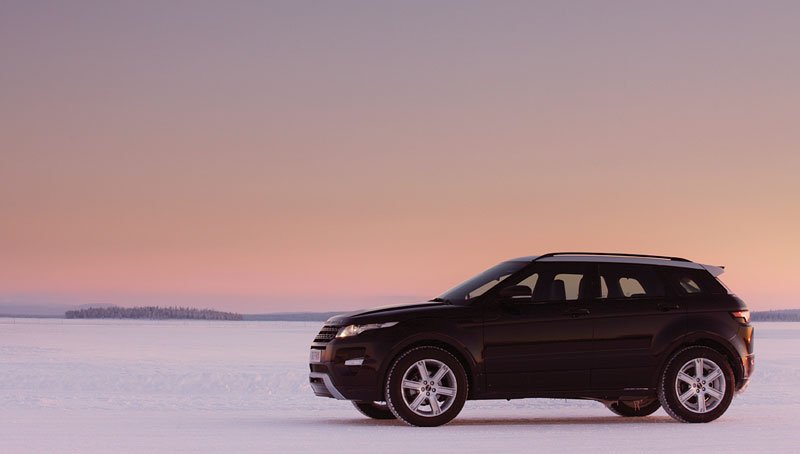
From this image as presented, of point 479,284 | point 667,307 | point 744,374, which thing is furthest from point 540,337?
point 744,374

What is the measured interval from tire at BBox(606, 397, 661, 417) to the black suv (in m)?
0.69

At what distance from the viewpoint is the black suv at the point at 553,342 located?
12.7m

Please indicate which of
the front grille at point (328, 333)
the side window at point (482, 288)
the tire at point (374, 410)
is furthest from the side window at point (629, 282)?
the front grille at point (328, 333)

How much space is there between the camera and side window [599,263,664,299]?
44.3 ft

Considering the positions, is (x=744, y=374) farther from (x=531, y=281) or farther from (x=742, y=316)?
(x=531, y=281)

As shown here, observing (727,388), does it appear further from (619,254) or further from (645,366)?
(619,254)

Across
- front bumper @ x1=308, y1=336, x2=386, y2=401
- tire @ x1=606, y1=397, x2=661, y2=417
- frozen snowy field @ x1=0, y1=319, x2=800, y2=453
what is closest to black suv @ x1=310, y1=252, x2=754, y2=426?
front bumper @ x1=308, y1=336, x2=386, y2=401

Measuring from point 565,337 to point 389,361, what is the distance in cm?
202

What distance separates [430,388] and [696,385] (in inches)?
127

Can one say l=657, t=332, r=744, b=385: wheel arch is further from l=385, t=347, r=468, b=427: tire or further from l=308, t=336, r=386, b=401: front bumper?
l=308, t=336, r=386, b=401: front bumper

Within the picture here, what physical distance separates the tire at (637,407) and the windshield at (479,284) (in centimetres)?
258

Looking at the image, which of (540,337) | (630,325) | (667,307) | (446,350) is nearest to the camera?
(446,350)

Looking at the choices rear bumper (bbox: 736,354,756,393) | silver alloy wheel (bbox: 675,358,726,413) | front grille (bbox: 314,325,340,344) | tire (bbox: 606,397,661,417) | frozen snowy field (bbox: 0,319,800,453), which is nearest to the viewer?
frozen snowy field (bbox: 0,319,800,453)

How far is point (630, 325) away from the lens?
13.3 meters
